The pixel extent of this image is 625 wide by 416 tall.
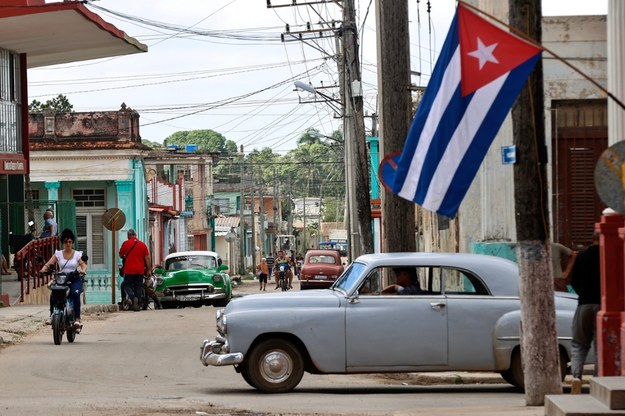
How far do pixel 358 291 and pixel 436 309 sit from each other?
0.90 m

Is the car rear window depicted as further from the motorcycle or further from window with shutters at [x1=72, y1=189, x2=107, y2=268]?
the motorcycle

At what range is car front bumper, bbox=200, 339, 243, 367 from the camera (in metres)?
14.5

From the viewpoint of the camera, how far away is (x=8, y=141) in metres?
30.2

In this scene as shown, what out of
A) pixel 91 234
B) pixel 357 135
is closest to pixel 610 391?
pixel 357 135

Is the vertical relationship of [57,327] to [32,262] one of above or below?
below

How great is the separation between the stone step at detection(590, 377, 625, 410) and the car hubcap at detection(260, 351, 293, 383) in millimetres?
4139

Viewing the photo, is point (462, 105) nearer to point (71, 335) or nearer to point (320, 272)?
point (71, 335)

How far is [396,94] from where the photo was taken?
61.8 feet

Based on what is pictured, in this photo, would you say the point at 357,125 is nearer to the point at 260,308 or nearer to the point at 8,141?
the point at 8,141

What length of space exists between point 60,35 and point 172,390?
59.1ft

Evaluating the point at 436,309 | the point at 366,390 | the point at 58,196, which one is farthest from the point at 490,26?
the point at 58,196

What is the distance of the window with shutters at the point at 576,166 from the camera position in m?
21.2

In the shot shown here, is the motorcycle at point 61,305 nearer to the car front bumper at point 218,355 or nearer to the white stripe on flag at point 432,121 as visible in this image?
the car front bumper at point 218,355

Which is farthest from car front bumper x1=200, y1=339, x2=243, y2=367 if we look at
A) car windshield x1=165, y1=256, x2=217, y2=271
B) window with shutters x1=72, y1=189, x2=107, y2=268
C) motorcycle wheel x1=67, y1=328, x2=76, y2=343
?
window with shutters x1=72, y1=189, x2=107, y2=268
